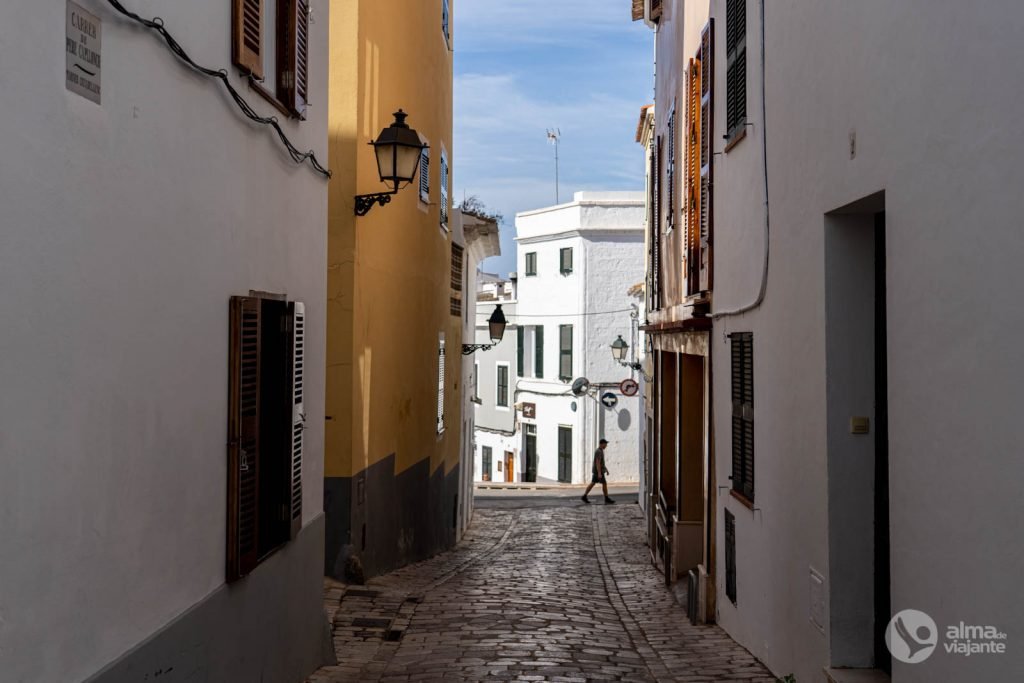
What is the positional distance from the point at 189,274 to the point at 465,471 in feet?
60.9

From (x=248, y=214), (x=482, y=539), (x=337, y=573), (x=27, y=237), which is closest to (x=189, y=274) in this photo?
(x=248, y=214)

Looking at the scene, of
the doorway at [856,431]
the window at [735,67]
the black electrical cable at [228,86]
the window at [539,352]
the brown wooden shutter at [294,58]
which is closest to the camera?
the black electrical cable at [228,86]

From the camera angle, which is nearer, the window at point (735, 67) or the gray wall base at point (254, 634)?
the gray wall base at point (254, 634)

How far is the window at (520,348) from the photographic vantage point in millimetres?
41184

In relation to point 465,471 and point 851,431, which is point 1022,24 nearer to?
point 851,431

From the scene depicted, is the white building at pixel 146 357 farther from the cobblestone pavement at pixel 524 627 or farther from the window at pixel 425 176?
the window at pixel 425 176

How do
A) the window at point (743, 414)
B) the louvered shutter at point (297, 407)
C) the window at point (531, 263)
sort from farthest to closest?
the window at point (531, 263) < the window at point (743, 414) < the louvered shutter at point (297, 407)

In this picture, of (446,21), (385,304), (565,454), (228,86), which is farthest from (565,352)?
(228,86)

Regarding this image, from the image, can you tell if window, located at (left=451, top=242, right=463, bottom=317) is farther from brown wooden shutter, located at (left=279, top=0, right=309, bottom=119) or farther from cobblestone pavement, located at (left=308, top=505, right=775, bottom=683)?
brown wooden shutter, located at (left=279, top=0, right=309, bottom=119)

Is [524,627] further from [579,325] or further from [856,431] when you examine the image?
[579,325]

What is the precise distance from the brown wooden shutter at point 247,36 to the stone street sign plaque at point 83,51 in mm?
2037

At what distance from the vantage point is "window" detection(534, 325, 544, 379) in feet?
130

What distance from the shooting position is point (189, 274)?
224 inches

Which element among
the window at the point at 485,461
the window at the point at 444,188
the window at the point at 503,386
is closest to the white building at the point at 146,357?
the window at the point at 444,188
